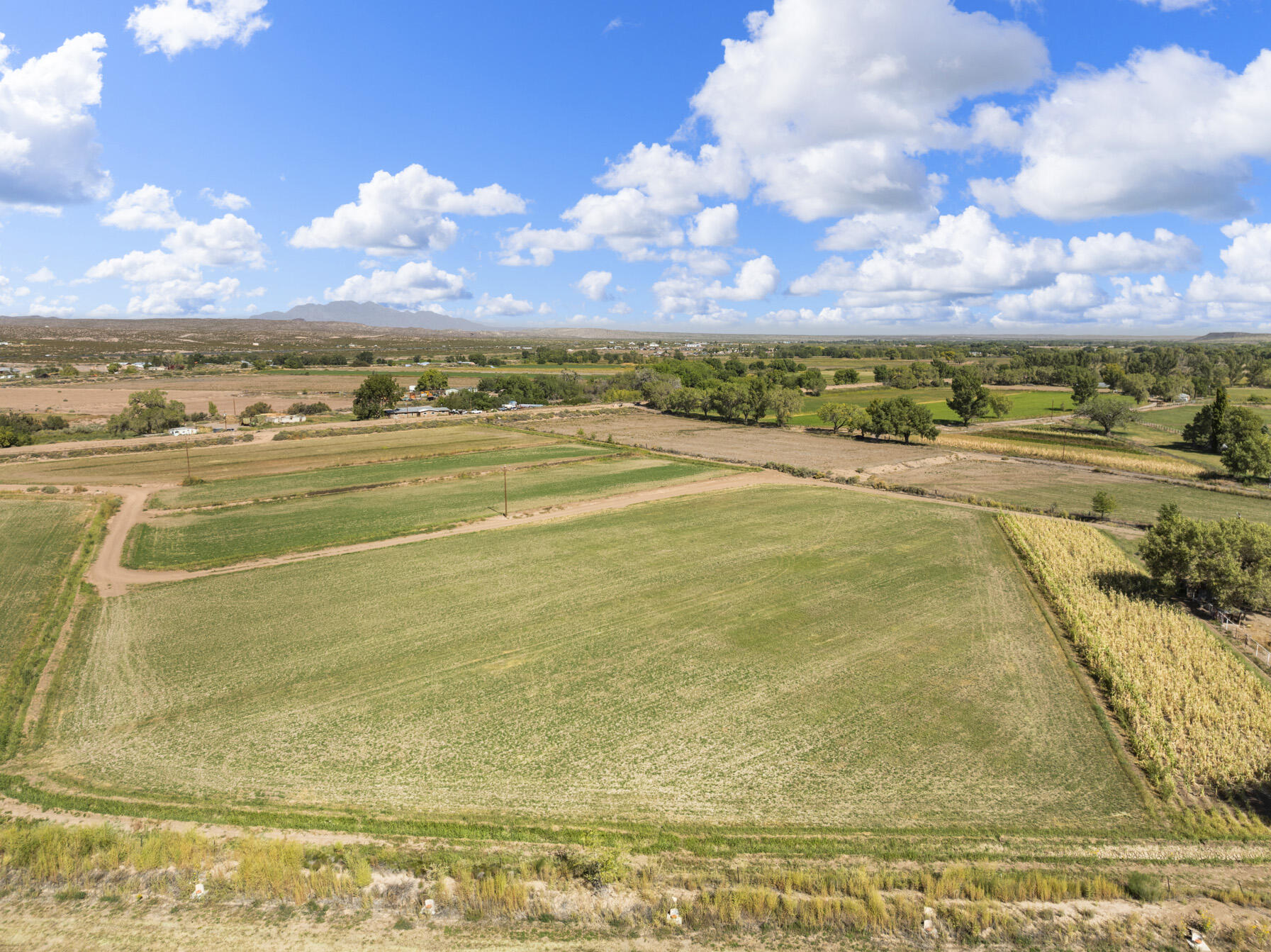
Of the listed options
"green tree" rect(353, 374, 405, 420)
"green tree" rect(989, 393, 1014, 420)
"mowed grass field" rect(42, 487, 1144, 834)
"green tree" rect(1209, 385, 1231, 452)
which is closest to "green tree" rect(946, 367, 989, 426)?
"green tree" rect(989, 393, 1014, 420)

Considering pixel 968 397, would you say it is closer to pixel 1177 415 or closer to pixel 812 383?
pixel 1177 415

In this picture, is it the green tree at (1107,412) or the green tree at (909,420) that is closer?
the green tree at (909,420)

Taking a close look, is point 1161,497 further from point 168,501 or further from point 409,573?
point 168,501

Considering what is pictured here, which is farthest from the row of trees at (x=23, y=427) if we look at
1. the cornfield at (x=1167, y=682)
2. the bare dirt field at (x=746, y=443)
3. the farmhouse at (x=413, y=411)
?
the cornfield at (x=1167, y=682)

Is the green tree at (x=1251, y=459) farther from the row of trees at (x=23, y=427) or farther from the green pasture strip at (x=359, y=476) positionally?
the row of trees at (x=23, y=427)

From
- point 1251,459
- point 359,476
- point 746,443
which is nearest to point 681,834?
point 359,476

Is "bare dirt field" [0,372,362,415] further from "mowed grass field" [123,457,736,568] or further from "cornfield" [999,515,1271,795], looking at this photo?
"cornfield" [999,515,1271,795]

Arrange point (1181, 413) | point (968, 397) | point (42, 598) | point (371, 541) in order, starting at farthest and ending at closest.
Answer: point (1181, 413) < point (968, 397) < point (371, 541) < point (42, 598)
